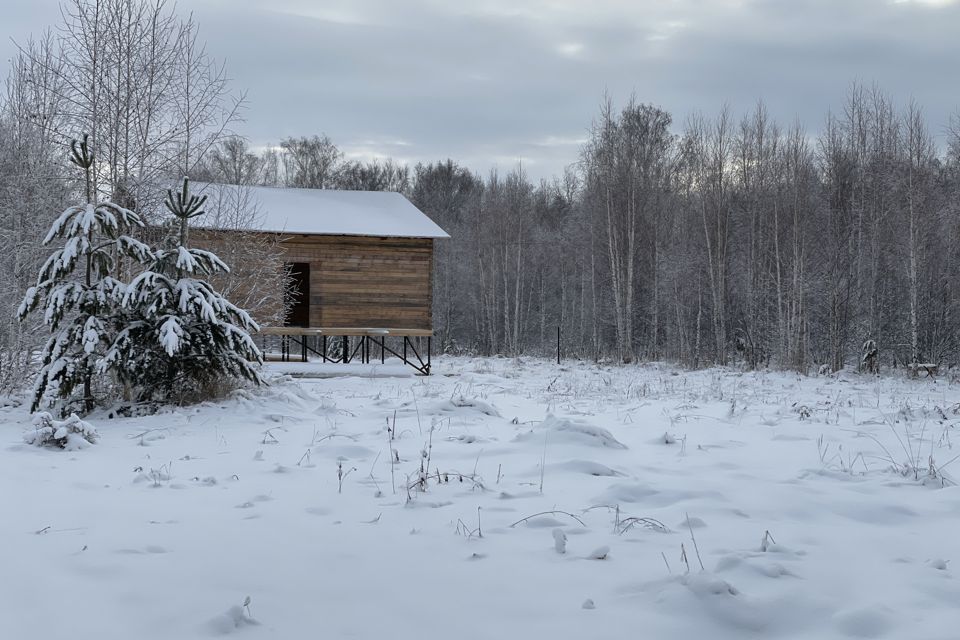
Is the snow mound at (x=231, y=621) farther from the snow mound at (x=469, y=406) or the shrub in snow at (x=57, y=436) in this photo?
the snow mound at (x=469, y=406)

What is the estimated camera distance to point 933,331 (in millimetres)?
23859

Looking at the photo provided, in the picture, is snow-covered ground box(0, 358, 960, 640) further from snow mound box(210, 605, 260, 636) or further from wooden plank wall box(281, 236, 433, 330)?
wooden plank wall box(281, 236, 433, 330)

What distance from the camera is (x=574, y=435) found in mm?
6469

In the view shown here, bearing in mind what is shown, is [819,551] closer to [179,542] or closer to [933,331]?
[179,542]

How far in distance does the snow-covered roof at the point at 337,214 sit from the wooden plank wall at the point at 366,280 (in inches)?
13.8

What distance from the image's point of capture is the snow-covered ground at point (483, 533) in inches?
112

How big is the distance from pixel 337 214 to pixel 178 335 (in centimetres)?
1313

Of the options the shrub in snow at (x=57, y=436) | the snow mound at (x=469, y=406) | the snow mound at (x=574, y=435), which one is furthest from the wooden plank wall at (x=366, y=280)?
the snow mound at (x=574, y=435)

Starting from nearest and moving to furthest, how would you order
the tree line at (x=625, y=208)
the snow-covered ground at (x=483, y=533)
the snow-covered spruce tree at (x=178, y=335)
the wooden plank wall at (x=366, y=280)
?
1. the snow-covered ground at (x=483, y=533)
2. the snow-covered spruce tree at (x=178, y=335)
3. the tree line at (x=625, y=208)
4. the wooden plank wall at (x=366, y=280)

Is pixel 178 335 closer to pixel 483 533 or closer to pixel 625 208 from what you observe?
pixel 483 533

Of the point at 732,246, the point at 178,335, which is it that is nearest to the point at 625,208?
the point at 732,246

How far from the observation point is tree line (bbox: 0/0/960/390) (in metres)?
11.1

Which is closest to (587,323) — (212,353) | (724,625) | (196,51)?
(196,51)

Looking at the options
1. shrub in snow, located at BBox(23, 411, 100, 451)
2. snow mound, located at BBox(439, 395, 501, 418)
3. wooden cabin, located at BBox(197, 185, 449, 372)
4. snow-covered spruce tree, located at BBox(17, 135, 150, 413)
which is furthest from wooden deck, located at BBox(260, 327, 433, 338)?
shrub in snow, located at BBox(23, 411, 100, 451)
